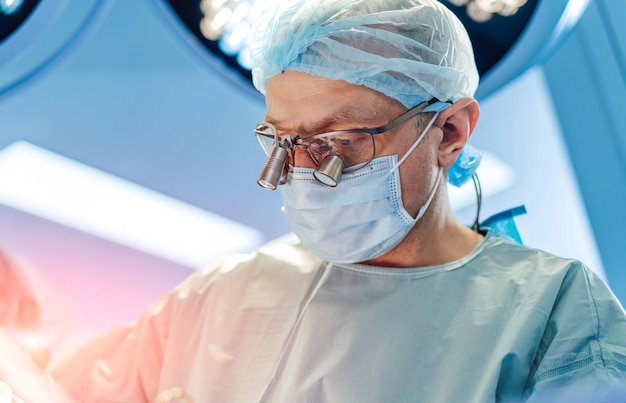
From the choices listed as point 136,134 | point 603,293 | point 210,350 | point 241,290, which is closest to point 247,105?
point 136,134

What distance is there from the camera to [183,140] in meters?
1.99

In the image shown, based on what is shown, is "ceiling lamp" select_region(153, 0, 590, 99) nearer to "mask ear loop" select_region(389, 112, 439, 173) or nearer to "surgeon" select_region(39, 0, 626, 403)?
"surgeon" select_region(39, 0, 626, 403)

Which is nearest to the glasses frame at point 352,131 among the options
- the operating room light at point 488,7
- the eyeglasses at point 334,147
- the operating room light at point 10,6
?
the eyeglasses at point 334,147

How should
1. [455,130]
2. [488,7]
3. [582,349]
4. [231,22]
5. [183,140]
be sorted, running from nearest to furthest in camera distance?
[582,349], [455,130], [488,7], [231,22], [183,140]

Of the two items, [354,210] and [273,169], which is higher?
[273,169]

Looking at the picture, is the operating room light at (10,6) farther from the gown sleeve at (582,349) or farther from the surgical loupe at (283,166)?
the gown sleeve at (582,349)

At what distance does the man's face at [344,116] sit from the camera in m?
1.43

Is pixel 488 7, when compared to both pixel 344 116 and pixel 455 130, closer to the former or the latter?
pixel 455 130

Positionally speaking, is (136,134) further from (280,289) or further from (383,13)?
(383,13)

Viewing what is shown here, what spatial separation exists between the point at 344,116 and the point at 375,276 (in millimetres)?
353

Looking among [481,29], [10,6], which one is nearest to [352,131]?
[481,29]

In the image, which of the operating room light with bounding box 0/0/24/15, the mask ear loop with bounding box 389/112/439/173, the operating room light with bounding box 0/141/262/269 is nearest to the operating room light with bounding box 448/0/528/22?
the mask ear loop with bounding box 389/112/439/173

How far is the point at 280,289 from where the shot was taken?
64.7 inches

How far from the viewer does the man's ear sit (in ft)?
5.05
